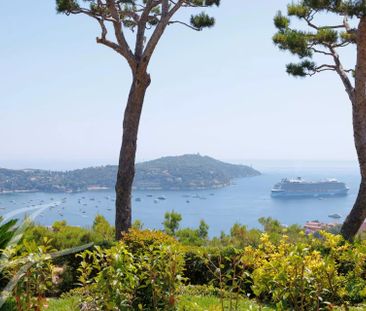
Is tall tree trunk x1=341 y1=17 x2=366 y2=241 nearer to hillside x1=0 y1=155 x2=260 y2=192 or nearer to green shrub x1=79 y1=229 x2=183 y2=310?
green shrub x1=79 y1=229 x2=183 y2=310

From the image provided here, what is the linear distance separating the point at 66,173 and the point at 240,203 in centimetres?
3116

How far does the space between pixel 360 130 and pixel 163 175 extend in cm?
5804

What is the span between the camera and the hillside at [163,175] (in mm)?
39419

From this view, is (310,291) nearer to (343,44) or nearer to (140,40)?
(140,40)

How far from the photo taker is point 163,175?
65188mm

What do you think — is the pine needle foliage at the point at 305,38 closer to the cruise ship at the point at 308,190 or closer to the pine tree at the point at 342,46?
the pine tree at the point at 342,46

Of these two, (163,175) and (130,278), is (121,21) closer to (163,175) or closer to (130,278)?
(130,278)

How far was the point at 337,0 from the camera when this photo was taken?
7.58 metres

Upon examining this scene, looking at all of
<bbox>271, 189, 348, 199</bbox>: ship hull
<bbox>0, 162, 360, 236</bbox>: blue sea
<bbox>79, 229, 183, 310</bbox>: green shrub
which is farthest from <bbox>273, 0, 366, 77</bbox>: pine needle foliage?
<bbox>271, 189, 348, 199</bbox>: ship hull

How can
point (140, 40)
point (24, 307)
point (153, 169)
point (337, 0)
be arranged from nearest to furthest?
point (24, 307) → point (337, 0) → point (140, 40) → point (153, 169)

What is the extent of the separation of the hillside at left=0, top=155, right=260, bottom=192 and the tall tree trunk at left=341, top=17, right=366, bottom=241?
21.8m

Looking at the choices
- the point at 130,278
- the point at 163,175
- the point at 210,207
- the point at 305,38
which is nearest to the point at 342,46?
the point at 305,38

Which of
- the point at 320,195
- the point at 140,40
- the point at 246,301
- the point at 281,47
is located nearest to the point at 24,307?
the point at 246,301

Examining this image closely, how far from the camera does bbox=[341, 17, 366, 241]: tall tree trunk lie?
289 inches
